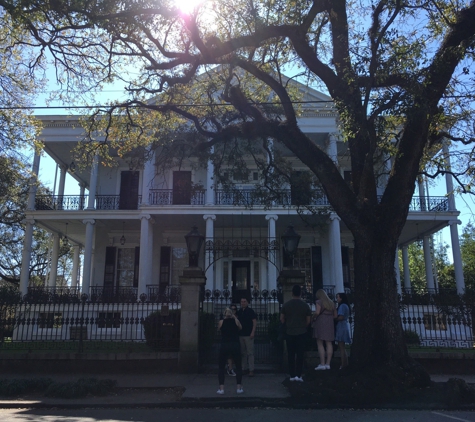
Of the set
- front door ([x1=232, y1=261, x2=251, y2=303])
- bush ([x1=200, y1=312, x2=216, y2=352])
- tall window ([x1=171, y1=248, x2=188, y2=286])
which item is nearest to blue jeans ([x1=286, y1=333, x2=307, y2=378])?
bush ([x1=200, y1=312, x2=216, y2=352])

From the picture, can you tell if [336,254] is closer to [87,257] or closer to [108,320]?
[87,257]

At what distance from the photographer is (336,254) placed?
59.9ft

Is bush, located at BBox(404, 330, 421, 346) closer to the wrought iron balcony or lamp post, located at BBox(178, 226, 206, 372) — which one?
lamp post, located at BBox(178, 226, 206, 372)

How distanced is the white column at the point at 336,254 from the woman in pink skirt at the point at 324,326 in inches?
368

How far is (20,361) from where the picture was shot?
32.6 ft

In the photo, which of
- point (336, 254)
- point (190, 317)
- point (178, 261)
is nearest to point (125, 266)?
point (178, 261)

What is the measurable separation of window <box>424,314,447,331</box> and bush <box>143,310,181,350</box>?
5942 mm

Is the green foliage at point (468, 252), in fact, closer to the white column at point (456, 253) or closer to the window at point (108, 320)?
the white column at point (456, 253)

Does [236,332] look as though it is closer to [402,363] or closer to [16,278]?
[402,363]

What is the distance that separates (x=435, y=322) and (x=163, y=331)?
6.64 m

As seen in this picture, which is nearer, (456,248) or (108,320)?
(108,320)

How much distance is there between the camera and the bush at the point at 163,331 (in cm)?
1020

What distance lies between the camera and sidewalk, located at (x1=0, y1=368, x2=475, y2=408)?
7.29m

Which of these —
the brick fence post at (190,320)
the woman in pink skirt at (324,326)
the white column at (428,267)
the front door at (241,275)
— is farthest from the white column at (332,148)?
the woman in pink skirt at (324,326)
